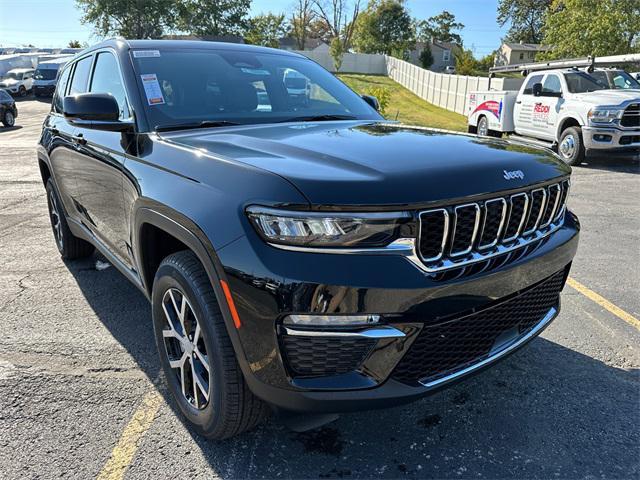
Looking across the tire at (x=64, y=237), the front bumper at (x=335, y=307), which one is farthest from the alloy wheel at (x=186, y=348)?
the tire at (x=64, y=237)

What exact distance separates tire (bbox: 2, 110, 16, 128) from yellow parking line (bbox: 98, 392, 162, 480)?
21.3m

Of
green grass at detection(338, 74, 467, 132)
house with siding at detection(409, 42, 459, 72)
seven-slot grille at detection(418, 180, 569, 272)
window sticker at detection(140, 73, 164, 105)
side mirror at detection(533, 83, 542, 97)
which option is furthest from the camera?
house with siding at detection(409, 42, 459, 72)

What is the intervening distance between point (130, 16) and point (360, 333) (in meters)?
52.5

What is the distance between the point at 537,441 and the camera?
7.81 feet

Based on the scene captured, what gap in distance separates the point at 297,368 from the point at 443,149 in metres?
1.14

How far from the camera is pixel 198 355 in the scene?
2.27 metres

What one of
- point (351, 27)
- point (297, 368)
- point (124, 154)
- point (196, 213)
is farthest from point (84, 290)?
point (351, 27)

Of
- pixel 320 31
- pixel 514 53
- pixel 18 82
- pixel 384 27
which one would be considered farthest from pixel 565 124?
pixel 320 31

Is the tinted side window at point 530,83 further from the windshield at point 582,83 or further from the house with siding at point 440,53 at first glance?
the house with siding at point 440,53

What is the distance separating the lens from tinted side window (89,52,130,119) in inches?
118

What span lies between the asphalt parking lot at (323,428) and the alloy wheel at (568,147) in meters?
7.41

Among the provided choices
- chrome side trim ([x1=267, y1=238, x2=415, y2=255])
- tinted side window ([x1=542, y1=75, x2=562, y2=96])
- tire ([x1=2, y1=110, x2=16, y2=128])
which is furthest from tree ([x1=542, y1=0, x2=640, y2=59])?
chrome side trim ([x1=267, y1=238, x2=415, y2=255])

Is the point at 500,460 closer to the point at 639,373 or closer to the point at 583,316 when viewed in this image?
the point at 639,373

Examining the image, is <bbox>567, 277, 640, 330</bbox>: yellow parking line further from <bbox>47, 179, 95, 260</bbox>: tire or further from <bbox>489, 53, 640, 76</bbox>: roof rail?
<bbox>489, 53, 640, 76</bbox>: roof rail
